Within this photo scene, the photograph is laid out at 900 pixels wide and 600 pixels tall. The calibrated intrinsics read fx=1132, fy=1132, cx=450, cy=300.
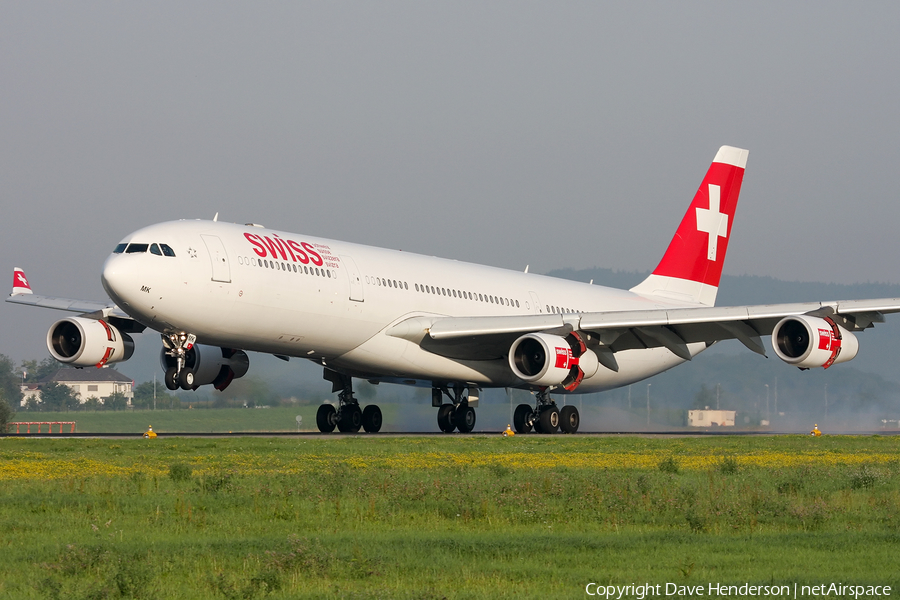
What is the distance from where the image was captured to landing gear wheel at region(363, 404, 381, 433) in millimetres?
38781

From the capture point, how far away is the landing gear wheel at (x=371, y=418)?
3878cm

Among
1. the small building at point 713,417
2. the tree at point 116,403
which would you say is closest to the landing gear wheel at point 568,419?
the small building at point 713,417

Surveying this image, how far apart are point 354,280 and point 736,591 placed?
22.9 meters

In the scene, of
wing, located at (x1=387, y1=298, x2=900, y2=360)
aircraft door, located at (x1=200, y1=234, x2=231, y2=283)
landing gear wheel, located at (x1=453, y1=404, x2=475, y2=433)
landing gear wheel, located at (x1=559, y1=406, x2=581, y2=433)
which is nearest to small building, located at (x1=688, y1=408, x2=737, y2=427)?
landing gear wheel, located at (x1=453, y1=404, x2=475, y2=433)

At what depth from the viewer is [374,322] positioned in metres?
32.4

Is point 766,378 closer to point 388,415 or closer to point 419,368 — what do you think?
point 388,415

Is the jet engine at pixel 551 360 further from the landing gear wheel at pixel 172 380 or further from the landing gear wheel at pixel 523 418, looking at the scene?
the landing gear wheel at pixel 172 380

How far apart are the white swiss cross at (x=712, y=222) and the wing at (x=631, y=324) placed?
1169 centimetres

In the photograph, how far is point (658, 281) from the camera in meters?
46.1

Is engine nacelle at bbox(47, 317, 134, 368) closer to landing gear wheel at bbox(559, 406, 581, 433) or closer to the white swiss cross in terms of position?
landing gear wheel at bbox(559, 406, 581, 433)

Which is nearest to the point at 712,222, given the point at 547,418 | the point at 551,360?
the point at 547,418

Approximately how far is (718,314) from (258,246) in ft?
44.3

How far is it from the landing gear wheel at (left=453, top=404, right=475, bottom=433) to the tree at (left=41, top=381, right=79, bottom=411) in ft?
133

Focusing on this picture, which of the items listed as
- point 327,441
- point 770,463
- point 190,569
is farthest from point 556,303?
point 190,569
